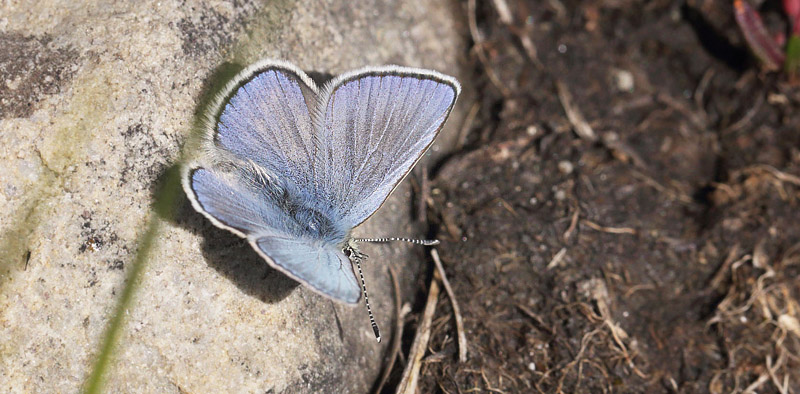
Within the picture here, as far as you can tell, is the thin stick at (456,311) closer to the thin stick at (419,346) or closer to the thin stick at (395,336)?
the thin stick at (419,346)

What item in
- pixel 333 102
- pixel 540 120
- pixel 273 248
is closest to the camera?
pixel 273 248

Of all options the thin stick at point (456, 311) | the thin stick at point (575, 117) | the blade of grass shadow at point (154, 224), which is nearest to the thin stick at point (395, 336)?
the thin stick at point (456, 311)

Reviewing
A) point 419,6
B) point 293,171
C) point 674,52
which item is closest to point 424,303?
point 293,171

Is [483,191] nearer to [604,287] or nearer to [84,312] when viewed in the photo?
[604,287]

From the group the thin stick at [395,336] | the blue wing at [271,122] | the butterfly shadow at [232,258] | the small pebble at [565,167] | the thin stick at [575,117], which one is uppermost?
the blue wing at [271,122]

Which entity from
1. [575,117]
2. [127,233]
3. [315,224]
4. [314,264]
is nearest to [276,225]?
[315,224]

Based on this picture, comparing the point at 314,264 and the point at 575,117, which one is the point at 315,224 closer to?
the point at 314,264

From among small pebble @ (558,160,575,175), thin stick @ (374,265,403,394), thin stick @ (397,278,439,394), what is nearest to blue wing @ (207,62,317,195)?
thin stick @ (374,265,403,394)

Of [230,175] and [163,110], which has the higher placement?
[163,110]
